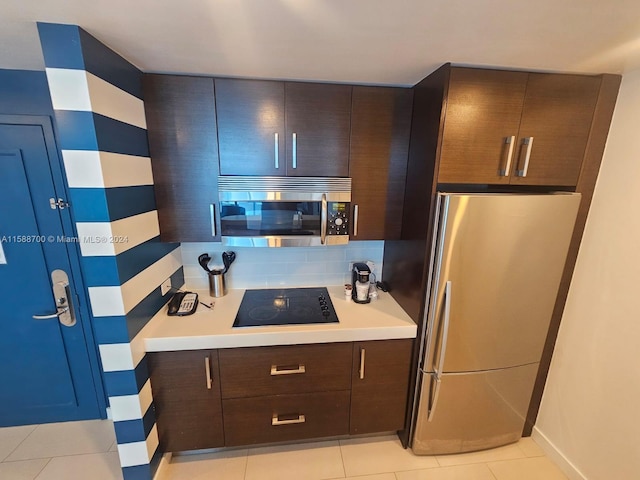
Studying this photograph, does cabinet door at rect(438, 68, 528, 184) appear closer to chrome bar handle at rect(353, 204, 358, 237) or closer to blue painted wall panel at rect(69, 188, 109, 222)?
chrome bar handle at rect(353, 204, 358, 237)

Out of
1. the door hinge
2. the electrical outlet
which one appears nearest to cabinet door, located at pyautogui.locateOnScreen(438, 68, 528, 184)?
the electrical outlet

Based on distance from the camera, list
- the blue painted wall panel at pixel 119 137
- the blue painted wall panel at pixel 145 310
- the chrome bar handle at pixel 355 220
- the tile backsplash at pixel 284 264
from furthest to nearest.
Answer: the tile backsplash at pixel 284 264 < the chrome bar handle at pixel 355 220 < the blue painted wall panel at pixel 145 310 < the blue painted wall panel at pixel 119 137

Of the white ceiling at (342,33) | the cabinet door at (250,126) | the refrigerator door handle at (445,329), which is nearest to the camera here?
the white ceiling at (342,33)

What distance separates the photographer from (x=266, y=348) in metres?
1.51

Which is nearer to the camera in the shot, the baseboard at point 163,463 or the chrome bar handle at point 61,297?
the baseboard at point 163,463

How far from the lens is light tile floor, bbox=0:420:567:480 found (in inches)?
62.4

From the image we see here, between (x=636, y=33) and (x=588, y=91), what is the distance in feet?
1.44

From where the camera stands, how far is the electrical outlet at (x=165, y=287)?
64.4 inches

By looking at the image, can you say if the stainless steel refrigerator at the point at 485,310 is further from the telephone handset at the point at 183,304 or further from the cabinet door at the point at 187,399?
the telephone handset at the point at 183,304

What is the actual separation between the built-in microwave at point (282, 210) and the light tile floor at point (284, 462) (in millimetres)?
1311

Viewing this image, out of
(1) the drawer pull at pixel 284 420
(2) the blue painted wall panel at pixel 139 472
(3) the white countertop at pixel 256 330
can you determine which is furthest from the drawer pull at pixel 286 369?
(2) the blue painted wall panel at pixel 139 472

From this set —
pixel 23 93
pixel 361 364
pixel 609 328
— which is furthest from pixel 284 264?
pixel 609 328

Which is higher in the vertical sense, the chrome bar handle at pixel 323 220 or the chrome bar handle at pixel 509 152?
the chrome bar handle at pixel 509 152

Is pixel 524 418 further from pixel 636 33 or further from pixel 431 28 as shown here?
pixel 431 28
